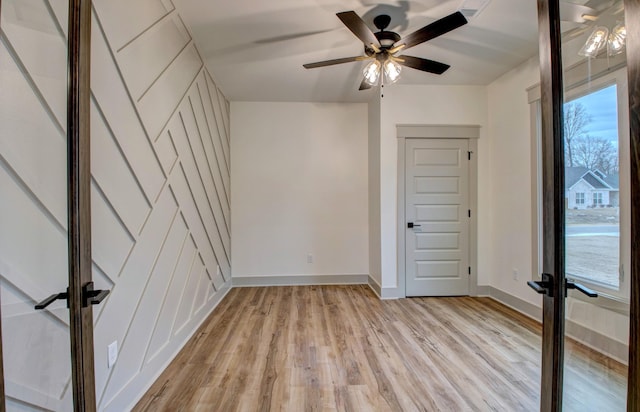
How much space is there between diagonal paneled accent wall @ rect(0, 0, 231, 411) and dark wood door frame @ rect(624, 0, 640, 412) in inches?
74.1

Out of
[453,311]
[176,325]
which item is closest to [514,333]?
[453,311]

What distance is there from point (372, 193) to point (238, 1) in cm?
280

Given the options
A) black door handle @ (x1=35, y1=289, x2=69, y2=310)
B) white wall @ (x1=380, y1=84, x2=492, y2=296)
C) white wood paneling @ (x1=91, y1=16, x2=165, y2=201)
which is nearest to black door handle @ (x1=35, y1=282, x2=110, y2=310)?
black door handle @ (x1=35, y1=289, x2=69, y2=310)

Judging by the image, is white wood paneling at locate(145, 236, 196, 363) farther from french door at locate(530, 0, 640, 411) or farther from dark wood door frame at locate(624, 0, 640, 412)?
dark wood door frame at locate(624, 0, 640, 412)

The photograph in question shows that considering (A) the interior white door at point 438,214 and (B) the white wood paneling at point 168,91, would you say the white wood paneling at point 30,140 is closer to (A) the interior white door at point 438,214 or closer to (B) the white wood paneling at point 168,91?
(B) the white wood paneling at point 168,91

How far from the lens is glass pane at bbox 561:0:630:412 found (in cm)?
96

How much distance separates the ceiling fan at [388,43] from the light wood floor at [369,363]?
1.92 metres

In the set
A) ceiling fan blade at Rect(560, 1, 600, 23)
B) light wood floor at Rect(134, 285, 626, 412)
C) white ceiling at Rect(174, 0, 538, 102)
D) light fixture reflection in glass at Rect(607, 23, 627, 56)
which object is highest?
white ceiling at Rect(174, 0, 538, 102)

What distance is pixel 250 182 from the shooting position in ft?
13.9

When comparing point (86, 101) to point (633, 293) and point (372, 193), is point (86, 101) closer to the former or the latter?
point (633, 293)

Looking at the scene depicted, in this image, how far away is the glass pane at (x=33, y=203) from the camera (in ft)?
2.97

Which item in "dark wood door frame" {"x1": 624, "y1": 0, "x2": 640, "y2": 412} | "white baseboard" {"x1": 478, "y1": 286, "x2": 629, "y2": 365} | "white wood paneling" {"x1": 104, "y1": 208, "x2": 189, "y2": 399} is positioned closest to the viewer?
"dark wood door frame" {"x1": 624, "y1": 0, "x2": 640, "y2": 412}

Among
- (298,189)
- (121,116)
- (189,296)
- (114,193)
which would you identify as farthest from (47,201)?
(298,189)

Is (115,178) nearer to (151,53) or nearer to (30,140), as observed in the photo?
(30,140)
